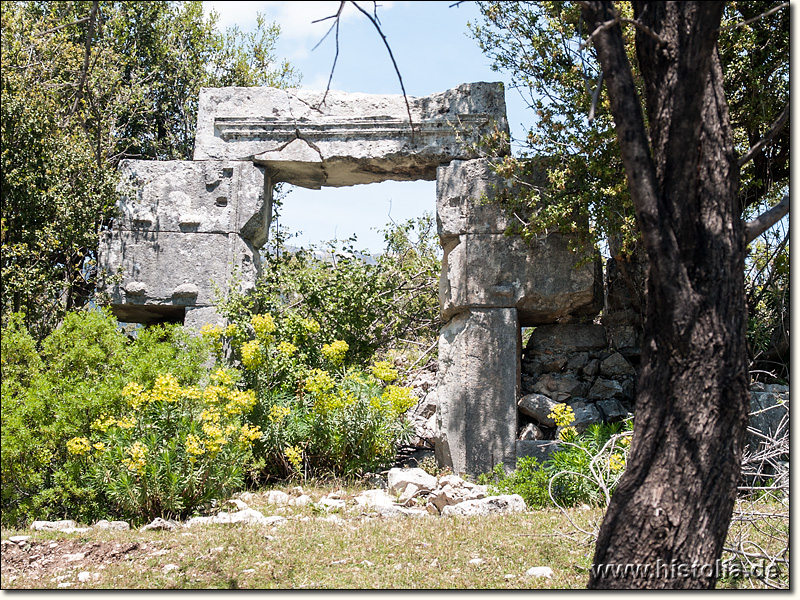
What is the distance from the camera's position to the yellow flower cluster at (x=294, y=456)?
6.24m

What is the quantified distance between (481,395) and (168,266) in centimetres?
324

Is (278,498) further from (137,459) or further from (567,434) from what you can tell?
(567,434)

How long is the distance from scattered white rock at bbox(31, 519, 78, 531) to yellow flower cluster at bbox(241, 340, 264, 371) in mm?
1846

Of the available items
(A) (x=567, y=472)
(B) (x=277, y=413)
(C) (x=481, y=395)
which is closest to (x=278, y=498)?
→ (B) (x=277, y=413)

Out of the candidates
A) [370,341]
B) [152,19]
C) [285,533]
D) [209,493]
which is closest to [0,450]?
[209,493]

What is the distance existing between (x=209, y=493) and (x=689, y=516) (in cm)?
354

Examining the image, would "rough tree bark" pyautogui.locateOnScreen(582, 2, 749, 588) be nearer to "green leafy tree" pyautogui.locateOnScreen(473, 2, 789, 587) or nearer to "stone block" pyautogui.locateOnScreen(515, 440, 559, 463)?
"green leafy tree" pyautogui.locateOnScreen(473, 2, 789, 587)

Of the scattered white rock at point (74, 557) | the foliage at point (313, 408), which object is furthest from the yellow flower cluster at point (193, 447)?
the foliage at point (313, 408)

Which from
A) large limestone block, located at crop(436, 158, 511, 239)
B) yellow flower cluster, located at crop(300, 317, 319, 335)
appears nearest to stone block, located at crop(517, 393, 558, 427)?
large limestone block, located at crop(436, 158, 511, 239)

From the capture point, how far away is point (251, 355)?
6305 millimetres

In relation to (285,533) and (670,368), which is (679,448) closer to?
(670,368)

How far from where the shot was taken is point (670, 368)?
9.61ft

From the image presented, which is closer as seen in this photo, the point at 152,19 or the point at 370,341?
the point at 370,341

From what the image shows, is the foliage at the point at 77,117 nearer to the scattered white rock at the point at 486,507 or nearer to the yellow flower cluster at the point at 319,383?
the yellow flower cluster at the point at 319,383
